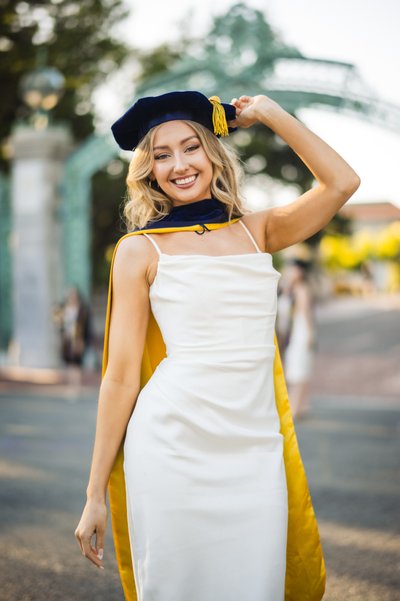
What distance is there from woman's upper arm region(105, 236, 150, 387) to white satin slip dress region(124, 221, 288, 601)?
47 mm

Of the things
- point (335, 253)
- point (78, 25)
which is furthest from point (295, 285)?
point (335, 253)

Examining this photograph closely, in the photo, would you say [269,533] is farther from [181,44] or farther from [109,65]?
[181,44]

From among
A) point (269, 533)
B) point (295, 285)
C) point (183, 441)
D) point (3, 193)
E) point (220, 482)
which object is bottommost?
point (269, 533)

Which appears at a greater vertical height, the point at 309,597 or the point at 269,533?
the point at 269,533

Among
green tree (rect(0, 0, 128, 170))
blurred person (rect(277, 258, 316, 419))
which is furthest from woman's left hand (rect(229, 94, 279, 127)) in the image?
green tree (rect(0, 0, 128, 170))

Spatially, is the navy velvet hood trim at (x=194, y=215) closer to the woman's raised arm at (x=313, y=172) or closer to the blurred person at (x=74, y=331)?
A: the woman's raised arm at (x=313, y=172)

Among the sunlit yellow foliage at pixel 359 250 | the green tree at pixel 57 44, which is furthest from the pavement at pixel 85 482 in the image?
the sunlit yellow foliage at pixel 359 250

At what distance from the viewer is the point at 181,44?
84.2 ft

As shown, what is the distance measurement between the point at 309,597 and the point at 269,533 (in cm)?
36

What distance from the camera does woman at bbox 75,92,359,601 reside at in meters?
1.86

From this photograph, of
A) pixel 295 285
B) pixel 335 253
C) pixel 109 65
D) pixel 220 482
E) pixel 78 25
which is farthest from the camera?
pixel 335 253

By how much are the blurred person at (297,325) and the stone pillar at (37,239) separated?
6.29 meters

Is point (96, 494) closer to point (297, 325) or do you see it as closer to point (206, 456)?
point (206, 456)

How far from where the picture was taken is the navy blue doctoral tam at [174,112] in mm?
2025
